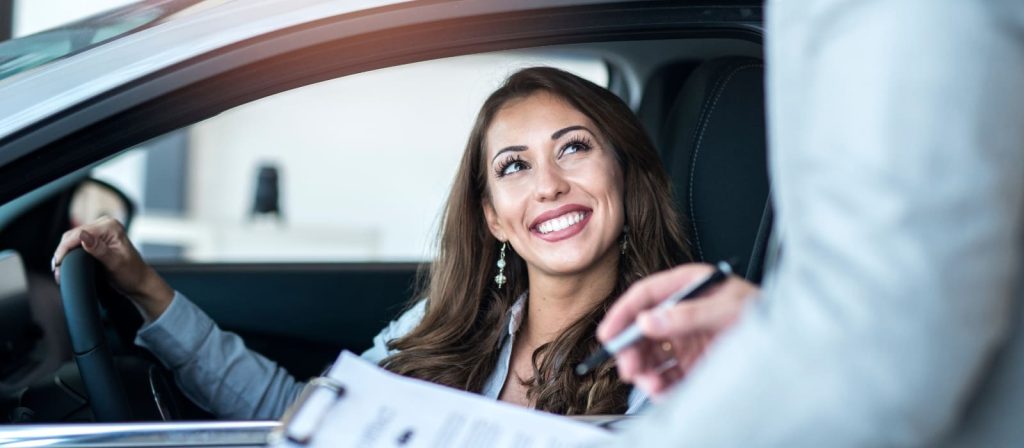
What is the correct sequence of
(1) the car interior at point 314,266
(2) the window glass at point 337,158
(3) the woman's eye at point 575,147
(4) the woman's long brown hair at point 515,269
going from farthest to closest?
(2) the window glass at point 337,158, (3) the woman's eye at point 575,147, (4) the woman's long brown hair at point 515,269, (1) the car interior at point 314,266

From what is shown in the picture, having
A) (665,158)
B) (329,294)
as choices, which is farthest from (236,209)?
(665,158)

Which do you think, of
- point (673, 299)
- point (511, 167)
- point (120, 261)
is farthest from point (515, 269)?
point (673, 299)

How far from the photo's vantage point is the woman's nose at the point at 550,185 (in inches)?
84.4

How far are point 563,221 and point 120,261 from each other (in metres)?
0.91

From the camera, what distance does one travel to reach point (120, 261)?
82.6 inches

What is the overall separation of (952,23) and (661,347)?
0.45 m

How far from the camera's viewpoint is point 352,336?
2.80 metres

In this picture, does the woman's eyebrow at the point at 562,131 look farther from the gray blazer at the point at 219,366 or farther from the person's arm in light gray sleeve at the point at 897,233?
the person's arm in light gray sleeve at the point at 897,233

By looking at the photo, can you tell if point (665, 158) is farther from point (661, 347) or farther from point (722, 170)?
point (661, 347)

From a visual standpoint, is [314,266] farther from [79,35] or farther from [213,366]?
[79,35]

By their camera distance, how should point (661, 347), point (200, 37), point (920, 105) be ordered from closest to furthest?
point (920, 105), point (661, 347), point (200, 37)

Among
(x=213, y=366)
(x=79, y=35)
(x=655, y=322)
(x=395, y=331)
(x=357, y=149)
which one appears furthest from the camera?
(x=357, y=149)

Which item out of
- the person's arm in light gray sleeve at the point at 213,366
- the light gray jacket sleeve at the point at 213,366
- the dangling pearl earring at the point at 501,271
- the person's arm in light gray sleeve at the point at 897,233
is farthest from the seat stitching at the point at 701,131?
the person's arm in light gray sleeve at the point at 897,233

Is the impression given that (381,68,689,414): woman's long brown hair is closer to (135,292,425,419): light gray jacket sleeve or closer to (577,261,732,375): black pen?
(135,292,425,419): light gray jacket sleeve
